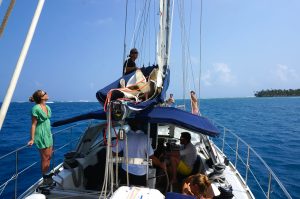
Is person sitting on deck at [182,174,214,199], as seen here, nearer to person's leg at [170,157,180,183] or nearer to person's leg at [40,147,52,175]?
person's leg at [170,157,180,183]

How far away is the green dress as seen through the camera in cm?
548

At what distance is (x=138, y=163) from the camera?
437cm

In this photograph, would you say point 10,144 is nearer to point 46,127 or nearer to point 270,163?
point 46,127

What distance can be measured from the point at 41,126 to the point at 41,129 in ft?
0.22

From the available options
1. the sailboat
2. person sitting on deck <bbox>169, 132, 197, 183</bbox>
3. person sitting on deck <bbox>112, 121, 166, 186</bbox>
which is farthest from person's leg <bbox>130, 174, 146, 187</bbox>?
person sitting on deck <bbox>169, 132, 197, 183</bbox>

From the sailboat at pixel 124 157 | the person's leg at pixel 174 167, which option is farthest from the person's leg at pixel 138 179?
the person's leg at pixel 174 167

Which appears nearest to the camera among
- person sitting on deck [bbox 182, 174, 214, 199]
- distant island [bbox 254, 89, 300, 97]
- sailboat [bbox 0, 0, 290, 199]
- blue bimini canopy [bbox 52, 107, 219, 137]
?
sailboat [bbox 0, 0, 290, 199]

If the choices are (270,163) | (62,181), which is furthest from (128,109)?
(270,163)

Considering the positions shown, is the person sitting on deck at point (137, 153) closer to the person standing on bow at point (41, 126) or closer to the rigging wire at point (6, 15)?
the person standing on bow at point (41, 126)

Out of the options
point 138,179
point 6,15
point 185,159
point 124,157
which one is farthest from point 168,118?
point 6,15

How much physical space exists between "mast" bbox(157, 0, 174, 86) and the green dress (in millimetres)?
3249

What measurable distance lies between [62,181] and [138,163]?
1360 mm

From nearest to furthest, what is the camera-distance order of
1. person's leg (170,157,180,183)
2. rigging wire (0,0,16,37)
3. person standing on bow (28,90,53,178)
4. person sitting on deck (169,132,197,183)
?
rigging wire (0,0,16,37), person standing on bow (28,90,53,178), person's leg (170,157,180,183), person sitting on deck (169,132,197,183)

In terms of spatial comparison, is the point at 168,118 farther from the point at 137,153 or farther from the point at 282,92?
the point at 282,92
